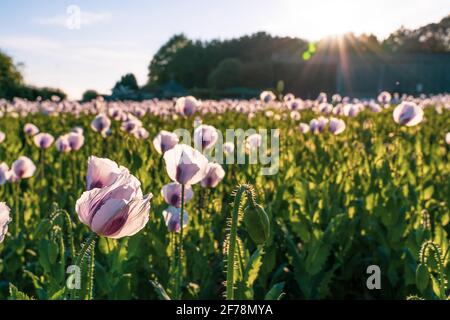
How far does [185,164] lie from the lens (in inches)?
61.8

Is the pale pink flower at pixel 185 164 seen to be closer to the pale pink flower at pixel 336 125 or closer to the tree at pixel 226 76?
the pale pink flower at pixel 336 125

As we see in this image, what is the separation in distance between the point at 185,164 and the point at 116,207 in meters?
0.53

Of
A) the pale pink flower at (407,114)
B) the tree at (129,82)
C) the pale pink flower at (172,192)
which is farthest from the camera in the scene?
the pale pink flower at (407,114)

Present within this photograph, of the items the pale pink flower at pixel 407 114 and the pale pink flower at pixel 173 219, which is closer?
the pale pink flower at pixel 173 219

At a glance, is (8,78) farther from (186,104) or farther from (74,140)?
(186,104)

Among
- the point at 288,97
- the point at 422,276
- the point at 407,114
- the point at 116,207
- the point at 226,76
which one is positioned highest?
the point at 226,76

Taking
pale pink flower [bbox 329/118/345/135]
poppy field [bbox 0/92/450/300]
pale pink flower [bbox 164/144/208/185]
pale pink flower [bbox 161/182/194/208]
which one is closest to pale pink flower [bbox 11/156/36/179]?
poppy field [bbox 0/92/450/300]

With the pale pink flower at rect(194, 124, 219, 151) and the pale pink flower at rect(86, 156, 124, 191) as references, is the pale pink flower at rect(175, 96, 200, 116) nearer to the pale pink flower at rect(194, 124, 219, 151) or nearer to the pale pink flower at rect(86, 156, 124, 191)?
the pale pink flower at rect(194, 124, 219, 151)

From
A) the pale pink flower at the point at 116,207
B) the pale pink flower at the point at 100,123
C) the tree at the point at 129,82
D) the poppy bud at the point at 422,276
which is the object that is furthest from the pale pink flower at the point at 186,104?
the pale pink flower at the point at 116,207

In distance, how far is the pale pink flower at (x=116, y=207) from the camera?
3.45 feet

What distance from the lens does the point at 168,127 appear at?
709 cm

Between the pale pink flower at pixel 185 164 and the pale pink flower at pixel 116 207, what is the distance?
0.46 meters

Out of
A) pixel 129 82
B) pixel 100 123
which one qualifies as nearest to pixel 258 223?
pixel 129 82
